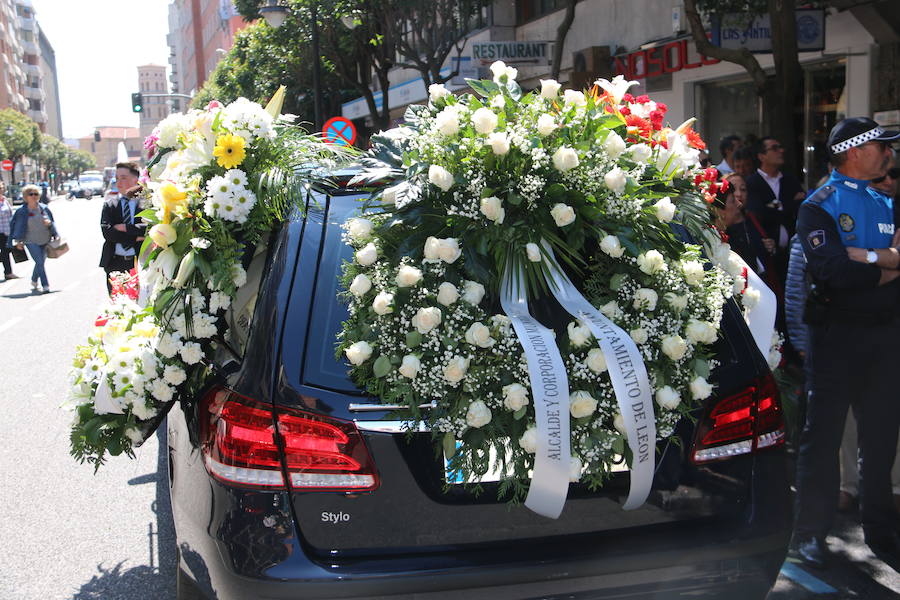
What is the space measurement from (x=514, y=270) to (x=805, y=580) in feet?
7.55

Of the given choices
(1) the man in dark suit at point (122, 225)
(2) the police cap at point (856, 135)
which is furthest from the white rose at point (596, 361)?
(1) the man in dark suit at point (122, 225)

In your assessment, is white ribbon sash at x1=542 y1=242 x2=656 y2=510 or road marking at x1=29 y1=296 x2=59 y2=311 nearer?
white ribbon sash at x1=542 y1=242 x2=656 y2=510

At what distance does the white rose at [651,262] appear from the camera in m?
2.74

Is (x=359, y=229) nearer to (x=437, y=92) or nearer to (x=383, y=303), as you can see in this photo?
(x=383, y=303)

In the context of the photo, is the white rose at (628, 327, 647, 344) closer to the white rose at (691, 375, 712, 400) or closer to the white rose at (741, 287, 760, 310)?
the white rose at (691, 375, 712, 400)

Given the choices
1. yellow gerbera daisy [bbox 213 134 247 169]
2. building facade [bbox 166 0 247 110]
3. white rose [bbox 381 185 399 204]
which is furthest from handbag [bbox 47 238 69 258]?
building facade [bbox 166 0 247 110]

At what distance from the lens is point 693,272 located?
9.27ft

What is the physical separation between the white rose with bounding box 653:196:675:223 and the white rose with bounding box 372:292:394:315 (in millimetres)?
854

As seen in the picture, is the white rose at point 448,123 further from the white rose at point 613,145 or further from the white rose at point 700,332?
the white rose at point 700,332

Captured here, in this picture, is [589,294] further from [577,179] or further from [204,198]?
[204,198]

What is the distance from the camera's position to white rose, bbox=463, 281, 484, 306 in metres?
2.72

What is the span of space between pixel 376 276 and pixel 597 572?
1031 mm

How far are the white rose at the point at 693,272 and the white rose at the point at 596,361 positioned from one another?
41 centimetres

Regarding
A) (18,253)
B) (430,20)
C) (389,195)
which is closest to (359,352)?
(389,195)
